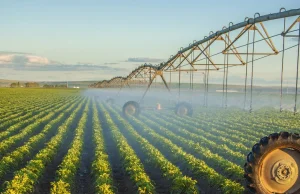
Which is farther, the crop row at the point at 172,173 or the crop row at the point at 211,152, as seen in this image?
the crop row at the point at 211,152

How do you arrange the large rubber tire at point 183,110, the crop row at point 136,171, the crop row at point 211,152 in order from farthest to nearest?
the large rubber tire at point 183,110 → the crop row at point 211,152 → the crop row at point 136,171

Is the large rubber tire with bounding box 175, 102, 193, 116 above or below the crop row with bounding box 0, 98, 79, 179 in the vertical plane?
above

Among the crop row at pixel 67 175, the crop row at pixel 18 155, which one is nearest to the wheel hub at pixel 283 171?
the crop row at pixel 67 175

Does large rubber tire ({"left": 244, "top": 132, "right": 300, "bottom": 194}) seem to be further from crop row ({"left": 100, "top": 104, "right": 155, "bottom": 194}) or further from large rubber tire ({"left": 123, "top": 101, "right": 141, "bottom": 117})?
→ large rubber tire ({"left": 123, "top": 101, "right": 141, "bottom": 117})

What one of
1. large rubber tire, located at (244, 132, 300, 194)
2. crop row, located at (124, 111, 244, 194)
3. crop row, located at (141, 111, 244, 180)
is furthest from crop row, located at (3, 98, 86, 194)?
crop row, located at (141, 111, 244, 180)

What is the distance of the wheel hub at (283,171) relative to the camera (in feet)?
28.0

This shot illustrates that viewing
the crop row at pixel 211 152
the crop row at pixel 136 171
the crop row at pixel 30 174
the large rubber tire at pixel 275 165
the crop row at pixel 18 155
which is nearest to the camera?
the large rubber tire at pixel 275 165

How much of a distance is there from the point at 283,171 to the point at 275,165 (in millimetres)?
231

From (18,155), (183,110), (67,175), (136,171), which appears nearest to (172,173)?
(136,171)

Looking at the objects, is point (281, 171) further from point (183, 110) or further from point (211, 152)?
point (183, 110)

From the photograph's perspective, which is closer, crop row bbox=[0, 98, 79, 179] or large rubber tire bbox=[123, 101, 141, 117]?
crop row bbox=[0, 98, 79, 179]

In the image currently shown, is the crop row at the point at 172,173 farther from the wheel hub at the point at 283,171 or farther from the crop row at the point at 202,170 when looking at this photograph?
the wheel hub at the point at 283,171

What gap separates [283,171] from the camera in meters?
8.56

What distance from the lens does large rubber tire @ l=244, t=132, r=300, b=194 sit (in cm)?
830
